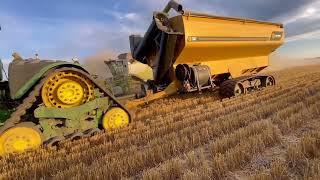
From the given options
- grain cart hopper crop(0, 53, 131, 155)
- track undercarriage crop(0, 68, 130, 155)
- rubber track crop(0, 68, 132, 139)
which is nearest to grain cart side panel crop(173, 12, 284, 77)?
track undercarriage crop(0, 68, 130, 155)

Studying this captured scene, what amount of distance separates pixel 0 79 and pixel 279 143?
4.80 m

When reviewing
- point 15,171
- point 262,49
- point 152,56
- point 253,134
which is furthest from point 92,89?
point 262,49

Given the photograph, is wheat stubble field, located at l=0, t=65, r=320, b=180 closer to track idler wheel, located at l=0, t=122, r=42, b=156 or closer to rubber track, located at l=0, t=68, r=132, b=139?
track idler wheel, located at l=0, t=122, r=42, b=156

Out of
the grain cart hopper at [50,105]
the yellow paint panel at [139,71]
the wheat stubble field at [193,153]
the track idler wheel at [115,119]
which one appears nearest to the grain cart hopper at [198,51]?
the track idler wheel at [115,119]

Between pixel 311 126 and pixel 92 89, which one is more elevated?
pixel 92 89

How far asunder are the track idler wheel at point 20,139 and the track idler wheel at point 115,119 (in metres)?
1.34

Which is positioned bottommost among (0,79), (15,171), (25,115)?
(15,171)

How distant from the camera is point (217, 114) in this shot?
25.1ft

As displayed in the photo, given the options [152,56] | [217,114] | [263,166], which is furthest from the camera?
[152,56]

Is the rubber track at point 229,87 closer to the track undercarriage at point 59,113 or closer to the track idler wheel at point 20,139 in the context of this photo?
the track undercarriage at point 59,113

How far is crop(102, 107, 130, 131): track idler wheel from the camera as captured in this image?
262 inches

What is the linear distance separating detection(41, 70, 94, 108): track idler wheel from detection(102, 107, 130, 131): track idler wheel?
0.48 metres

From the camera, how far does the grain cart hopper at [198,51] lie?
943cm

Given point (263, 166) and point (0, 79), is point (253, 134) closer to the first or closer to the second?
point (263, 166)
